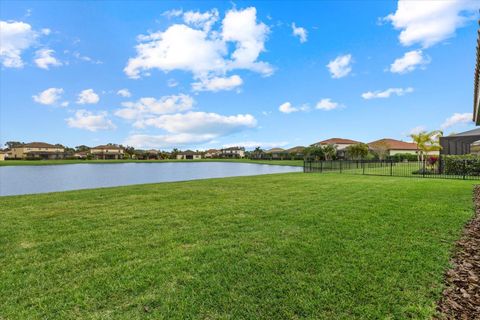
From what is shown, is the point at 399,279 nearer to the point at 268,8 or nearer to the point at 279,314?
the point at 279,314

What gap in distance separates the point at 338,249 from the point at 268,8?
16803mm

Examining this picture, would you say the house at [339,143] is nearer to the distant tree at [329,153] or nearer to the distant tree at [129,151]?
the distant tree at [329,153]

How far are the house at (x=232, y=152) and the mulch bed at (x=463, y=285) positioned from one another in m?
114

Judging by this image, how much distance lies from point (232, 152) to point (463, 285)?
11836 cm

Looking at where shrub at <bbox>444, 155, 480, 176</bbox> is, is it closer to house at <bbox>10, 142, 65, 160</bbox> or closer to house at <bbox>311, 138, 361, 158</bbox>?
house at <bbox>311, 138, 361, 158</bbox>

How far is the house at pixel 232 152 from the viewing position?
120 m

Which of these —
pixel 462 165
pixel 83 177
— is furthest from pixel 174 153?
pixel 462 165

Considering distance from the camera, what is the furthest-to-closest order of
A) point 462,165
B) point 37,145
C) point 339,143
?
point 37,145 < point 339,143 < point 462,165

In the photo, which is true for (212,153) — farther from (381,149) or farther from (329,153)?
(381,149)

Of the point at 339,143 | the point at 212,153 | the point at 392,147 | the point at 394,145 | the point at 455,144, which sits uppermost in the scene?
the point at 339,143

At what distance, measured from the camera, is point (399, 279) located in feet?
9.68

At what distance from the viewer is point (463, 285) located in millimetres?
2842

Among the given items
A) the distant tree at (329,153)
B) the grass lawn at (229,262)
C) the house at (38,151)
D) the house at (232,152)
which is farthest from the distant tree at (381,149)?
the house at (38,151)

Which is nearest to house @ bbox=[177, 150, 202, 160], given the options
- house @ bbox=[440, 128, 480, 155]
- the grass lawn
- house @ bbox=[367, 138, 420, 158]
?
house @ bbox=[367, 138, 420, 158]
